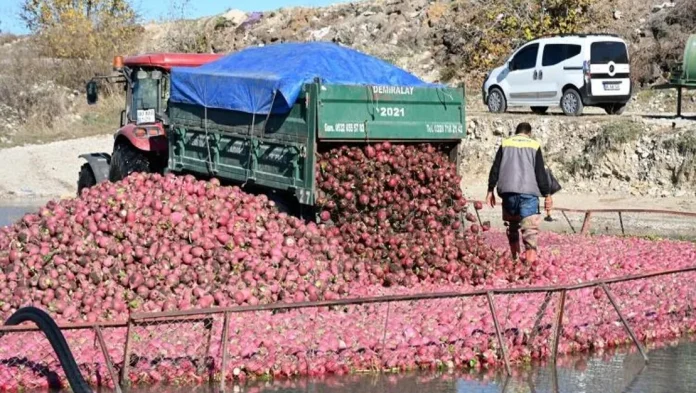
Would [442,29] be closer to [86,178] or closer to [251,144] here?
[86,178]

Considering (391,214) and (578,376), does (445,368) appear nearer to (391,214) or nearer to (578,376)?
(578,376)

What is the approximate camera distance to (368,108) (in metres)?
13.3

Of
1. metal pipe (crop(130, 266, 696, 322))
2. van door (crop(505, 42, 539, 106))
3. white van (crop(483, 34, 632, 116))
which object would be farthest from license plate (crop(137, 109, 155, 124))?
van door (crop(505, 42, 539, 106))

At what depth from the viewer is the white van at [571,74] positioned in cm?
2706

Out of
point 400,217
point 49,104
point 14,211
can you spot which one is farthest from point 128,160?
point 49,104

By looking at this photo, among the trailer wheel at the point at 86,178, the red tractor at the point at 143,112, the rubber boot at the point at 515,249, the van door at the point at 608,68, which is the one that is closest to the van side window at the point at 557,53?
the van door at the point at 608,68

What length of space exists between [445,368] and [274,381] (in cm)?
155

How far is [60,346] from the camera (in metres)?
7.28

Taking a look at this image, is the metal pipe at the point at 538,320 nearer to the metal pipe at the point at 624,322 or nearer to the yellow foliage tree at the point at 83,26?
→ the metal pipe at the point at 624,322

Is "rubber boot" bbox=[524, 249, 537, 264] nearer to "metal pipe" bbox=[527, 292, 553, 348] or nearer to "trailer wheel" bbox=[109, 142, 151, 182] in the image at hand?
"metal pipe" bbox=[527, 292, 553, 348]

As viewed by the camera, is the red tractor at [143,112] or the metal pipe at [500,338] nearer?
the metal pipe at [500,338]

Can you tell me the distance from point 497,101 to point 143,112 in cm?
1443

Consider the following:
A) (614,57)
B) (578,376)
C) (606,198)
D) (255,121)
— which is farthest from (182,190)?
(614,57)

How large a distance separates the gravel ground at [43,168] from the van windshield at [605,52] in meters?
12.9
